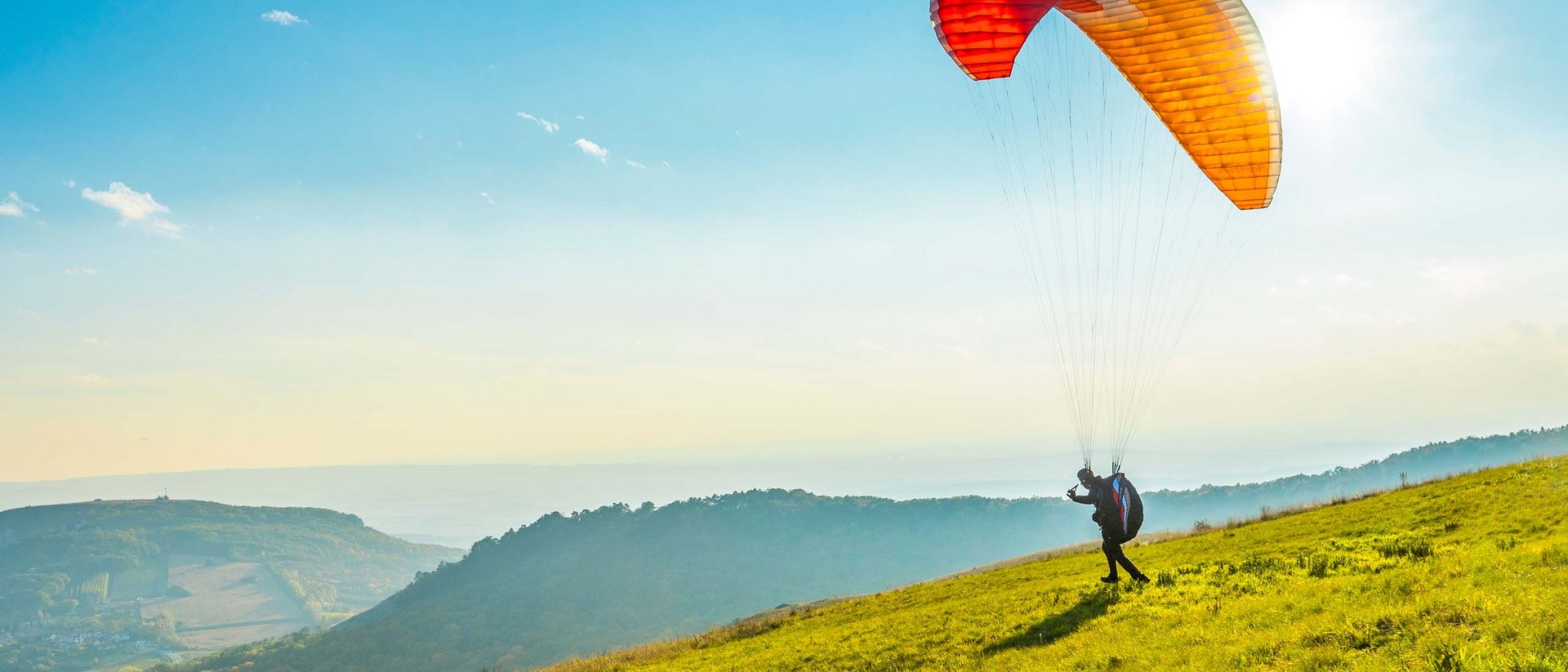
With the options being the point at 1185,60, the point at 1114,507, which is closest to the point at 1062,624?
the point at 1114,507

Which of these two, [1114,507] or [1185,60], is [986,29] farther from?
[1114,507]

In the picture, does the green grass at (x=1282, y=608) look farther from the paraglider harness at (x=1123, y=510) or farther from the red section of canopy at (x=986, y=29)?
the red section of canopy at (x=986, y=29)

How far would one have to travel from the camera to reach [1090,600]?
15.3 m

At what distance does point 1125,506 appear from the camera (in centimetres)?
1584

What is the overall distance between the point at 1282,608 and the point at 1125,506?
4447 millimetres

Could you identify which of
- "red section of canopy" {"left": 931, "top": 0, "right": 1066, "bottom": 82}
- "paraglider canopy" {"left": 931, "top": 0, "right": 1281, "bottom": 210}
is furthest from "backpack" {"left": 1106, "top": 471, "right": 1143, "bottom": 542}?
"red section of canopy" {"left": 931, "top": 0, "right": 1066, "bottom": 82}

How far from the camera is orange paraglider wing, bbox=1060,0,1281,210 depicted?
1614 cm

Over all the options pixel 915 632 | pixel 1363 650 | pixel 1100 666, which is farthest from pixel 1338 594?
pixel 915 632

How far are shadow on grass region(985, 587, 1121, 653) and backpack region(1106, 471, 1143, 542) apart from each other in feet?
3.81

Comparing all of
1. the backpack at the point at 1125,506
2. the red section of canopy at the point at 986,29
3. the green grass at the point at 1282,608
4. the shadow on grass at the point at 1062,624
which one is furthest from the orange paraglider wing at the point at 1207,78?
the shadow on grass at the point at 1062,624

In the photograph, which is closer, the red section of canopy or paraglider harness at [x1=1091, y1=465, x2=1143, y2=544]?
paraglider harness at [x1=1091, y1=465, x2=1143, y2=544]

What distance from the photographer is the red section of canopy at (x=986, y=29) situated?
17.2 metres

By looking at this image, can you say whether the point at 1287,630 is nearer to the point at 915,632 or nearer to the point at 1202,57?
the point at 915,632

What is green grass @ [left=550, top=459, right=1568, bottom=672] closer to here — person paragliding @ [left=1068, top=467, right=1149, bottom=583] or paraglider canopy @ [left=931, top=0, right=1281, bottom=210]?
person paragliding @ [left=1068, top=467, right=1149, bottom=583]
